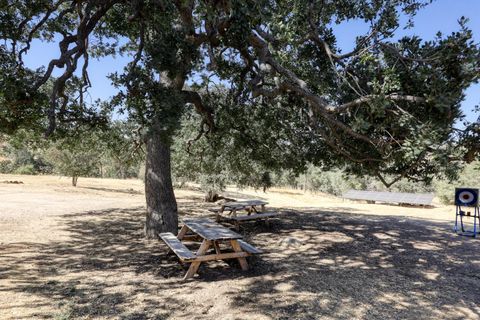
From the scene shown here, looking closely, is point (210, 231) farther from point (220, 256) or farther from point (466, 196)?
point (466, 196)

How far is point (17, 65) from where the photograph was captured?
272 inches

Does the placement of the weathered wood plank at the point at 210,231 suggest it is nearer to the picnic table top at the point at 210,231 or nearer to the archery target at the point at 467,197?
the picnic table top at the point at 210,231

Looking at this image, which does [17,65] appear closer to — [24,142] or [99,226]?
[24,142]

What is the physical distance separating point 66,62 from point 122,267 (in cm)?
442

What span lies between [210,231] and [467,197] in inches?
387

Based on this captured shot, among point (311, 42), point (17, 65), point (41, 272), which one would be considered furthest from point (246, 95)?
point (41, 272)

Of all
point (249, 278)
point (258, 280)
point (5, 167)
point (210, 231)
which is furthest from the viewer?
point (5, 167)

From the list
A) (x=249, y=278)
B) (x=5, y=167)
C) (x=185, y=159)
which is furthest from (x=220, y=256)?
(x=5, y=167)

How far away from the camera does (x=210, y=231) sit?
6.19 meters

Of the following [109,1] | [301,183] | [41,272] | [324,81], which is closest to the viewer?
[41,272]

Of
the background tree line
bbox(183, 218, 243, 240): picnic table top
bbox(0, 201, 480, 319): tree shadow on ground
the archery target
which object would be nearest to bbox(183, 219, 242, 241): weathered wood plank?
bbox(183, 218, 243, 240): picnic table top

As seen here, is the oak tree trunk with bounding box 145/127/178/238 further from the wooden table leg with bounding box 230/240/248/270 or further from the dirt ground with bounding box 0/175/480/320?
the wooden table leg with bounding box 230/240/248/270

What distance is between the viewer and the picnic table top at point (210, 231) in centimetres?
565

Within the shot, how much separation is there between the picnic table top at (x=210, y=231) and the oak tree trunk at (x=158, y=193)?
0.96m
